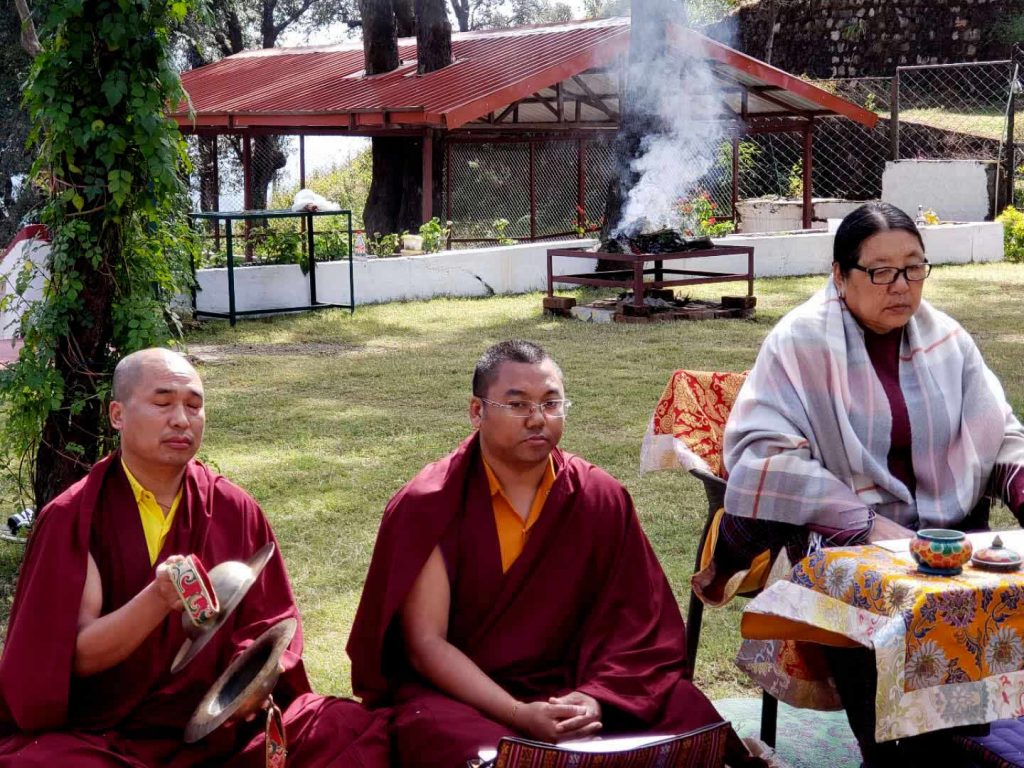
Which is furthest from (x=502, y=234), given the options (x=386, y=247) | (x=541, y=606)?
(x=541, y=606)

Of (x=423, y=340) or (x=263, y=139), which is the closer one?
(x=423, y=340)

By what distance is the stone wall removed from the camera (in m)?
25.4

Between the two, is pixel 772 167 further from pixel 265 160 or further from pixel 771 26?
pixel 265 160

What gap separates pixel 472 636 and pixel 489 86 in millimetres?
13377

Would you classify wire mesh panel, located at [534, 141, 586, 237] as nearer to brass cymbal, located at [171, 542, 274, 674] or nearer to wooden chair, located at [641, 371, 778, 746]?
wooden chair, located at [641, 371, 778, 746]

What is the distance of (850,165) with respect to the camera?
2309cm

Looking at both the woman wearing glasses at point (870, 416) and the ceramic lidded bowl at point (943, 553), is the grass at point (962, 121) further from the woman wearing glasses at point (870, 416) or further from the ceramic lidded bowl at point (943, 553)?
the ceramic lidded bowl at point (943, 553)

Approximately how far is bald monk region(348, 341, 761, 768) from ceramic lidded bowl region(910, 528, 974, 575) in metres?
0.71

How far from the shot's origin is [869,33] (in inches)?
1030

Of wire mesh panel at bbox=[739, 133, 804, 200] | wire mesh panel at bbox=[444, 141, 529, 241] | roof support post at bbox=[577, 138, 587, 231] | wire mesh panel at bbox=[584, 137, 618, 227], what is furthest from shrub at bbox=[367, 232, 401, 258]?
wire mesh panel at bbox=[739, 133, 804, 200]

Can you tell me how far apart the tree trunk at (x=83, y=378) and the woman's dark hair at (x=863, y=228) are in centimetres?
288

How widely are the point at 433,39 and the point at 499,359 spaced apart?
15.9 metres

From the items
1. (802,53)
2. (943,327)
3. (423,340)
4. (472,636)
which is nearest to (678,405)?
(943,327)

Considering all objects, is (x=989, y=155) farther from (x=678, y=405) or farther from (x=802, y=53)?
(x=678, y=405)
